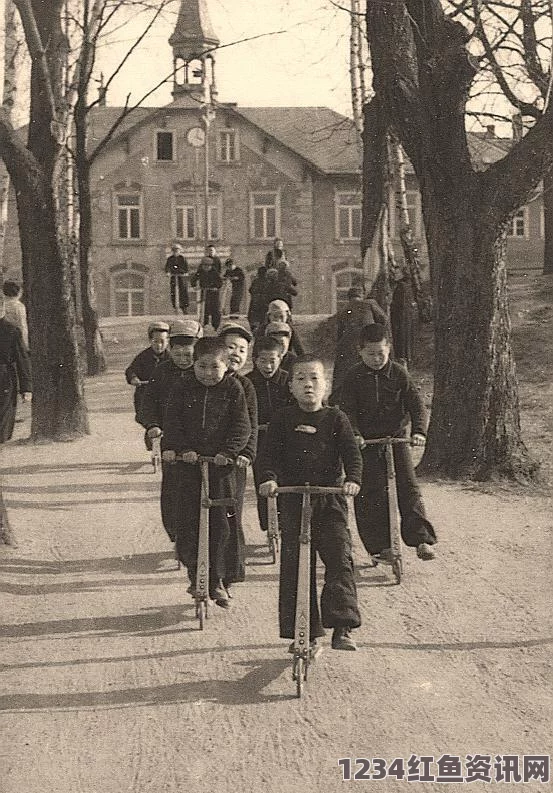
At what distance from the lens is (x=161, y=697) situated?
5.98 meters

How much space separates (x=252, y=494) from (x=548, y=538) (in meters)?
3.28

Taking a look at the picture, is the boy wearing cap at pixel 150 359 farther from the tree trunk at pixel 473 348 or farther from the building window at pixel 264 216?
the building window at pixel 264 216

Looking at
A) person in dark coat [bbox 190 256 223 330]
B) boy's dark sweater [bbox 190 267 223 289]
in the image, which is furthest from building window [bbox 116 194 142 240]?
boy's dark sweater [bbox 190 267 223 289]

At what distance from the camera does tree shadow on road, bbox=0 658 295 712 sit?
5.89 metres

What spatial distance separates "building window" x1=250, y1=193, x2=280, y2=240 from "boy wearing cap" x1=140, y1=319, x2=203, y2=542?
42.2 m

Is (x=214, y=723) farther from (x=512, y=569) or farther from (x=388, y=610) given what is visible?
(x=512, y=569)

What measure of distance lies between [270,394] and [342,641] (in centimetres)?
303

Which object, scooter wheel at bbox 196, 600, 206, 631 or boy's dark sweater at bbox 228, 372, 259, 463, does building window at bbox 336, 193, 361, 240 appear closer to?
boy's dark sweater at bbox 228, 372, 259, 463

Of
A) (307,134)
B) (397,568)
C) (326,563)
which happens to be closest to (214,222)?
(307,134)

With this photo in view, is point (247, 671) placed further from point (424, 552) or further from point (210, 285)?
point (210, 285)

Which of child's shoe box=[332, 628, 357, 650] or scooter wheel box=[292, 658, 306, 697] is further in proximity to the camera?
child's shoe box=[332, 628, 357, 650]

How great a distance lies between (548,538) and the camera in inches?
394

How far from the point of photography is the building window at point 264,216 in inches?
2005

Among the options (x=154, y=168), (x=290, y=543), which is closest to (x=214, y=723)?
(x=290, y=543)
